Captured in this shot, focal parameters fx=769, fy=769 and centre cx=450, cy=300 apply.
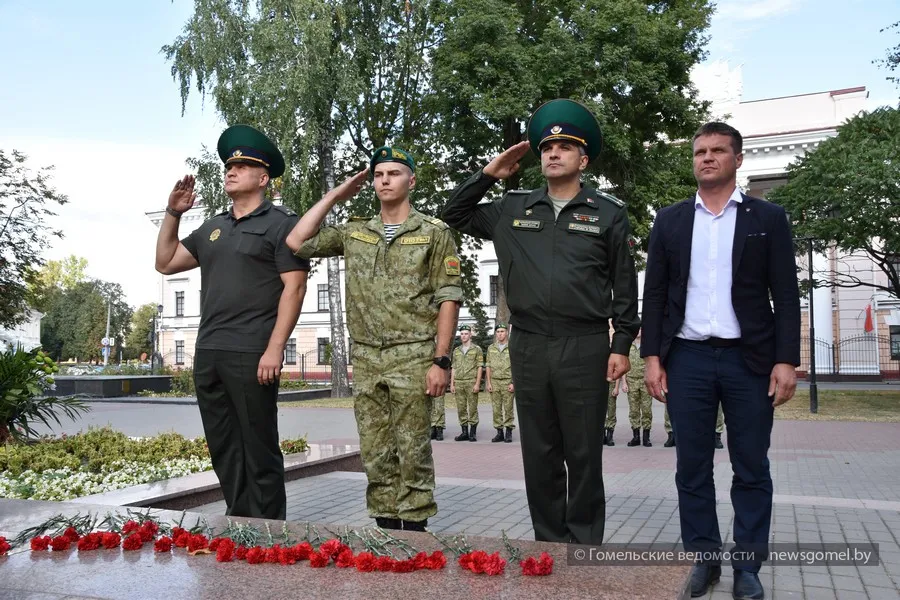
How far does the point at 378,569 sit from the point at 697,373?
1.69 m

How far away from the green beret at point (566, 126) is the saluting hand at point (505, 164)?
0.35 feet

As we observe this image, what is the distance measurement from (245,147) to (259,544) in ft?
7.48

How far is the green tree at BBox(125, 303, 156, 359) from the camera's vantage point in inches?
2635

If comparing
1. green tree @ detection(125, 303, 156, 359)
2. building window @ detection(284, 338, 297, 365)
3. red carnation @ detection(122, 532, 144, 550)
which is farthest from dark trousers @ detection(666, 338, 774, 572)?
green tree @ detection(125, 303, 156, 359)

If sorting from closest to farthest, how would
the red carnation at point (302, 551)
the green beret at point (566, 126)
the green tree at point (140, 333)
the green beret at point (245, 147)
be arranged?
the red carnation at point (302, 551) → the green beret at point (566, 126) → the green beret at point (245, 147) → the green tree at point (140, 333)

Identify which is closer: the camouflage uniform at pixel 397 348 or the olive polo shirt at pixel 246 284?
the camouflage uniform at pixel 397 348

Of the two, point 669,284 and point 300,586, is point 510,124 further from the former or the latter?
point 300,586

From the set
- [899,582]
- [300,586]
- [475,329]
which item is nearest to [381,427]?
[300,586]

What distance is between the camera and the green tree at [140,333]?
66938 mm

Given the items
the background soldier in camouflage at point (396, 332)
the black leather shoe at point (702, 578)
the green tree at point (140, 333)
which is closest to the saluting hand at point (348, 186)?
the background soldier in camouflage at point (396, 332)

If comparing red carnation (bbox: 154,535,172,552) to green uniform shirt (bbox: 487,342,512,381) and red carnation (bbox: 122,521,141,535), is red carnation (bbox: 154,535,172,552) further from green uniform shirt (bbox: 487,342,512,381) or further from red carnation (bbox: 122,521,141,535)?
green uniform shirt (bbox: 487,342,512,381)

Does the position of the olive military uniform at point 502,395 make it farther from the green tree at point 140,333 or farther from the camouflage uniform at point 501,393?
the green tree at point 140,333

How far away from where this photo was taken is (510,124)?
2191 centimetres

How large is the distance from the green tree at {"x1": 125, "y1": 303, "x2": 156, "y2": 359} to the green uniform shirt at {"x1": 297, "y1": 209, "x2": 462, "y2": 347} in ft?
219
